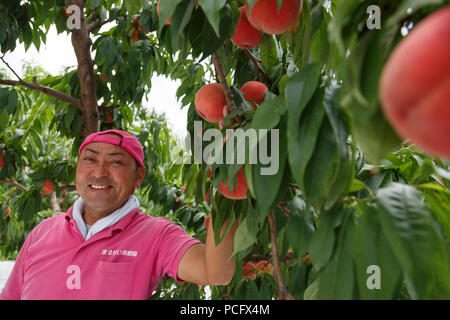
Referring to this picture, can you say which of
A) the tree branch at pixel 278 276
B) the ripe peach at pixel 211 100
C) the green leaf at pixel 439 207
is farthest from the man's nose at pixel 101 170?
the green leaf at pixel 439 207

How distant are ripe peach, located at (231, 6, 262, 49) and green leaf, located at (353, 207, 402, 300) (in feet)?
1.44

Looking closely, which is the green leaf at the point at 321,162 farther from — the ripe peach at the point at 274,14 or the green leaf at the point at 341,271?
the ripe peach at the point at 274,14

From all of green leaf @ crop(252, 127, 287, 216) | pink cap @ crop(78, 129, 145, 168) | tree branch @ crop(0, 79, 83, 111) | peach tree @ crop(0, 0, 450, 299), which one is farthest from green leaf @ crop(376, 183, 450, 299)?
tree branch @ crop(0, 79, 83, 111)

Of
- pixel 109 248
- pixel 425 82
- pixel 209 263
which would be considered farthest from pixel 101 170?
pixel 425 82

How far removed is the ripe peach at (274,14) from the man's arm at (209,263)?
0.43 m

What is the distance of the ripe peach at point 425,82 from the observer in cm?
26

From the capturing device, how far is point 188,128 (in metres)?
1.45

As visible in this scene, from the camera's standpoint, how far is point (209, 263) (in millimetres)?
1053

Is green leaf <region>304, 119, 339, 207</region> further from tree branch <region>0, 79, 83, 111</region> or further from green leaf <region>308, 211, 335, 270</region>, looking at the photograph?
tree branch <region>0, 79, 83, 111</region>

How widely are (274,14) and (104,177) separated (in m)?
0.88

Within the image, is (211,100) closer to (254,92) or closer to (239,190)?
(254,92)
